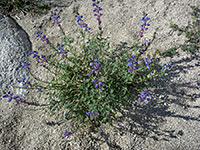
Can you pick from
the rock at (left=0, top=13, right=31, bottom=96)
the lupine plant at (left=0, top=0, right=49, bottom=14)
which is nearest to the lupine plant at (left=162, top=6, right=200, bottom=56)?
the rock at (left=0, top=13, right=31, bottom=96)

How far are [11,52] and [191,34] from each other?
3619 mm

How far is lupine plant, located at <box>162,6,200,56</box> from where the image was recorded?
124 inches

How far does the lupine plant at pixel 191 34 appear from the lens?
3.16 metres

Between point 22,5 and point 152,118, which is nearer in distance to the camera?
point 152,118

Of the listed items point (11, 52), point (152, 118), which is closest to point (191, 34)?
point (152, 118)

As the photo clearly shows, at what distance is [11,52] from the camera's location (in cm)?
360

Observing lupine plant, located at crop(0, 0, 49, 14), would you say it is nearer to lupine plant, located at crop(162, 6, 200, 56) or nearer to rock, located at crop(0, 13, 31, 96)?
rock, located at crop(0, 13, 31, 96)

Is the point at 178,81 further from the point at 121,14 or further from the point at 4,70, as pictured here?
the point at 4,70

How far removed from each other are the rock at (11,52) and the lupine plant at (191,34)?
9.34ft

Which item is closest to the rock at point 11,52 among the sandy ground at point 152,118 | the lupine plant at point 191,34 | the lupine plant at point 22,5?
the sandy ground at point 152,118

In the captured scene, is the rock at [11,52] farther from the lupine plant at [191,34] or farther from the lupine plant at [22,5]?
the lupine plant at [191,34]

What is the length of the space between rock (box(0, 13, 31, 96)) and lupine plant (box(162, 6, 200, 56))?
2.85 meters

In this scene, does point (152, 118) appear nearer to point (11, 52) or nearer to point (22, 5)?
point (11, 52)

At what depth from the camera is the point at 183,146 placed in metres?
2.48
